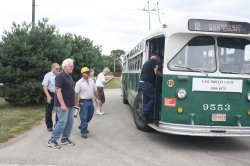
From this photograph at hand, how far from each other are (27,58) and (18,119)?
4.31 m

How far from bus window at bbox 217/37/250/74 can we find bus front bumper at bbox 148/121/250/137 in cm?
129

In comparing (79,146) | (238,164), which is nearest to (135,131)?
(79,146)

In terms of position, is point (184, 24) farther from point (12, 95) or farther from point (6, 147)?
point (12, 95)

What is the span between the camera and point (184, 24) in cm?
904

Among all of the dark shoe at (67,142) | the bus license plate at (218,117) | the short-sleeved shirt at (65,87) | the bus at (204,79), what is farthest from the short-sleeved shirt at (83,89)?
the bus license plate at (218,117)

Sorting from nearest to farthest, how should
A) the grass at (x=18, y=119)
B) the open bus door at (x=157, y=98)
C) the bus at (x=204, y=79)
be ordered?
the bus at (x=204, y=79) → the open bus door at (x=157, y=98) → the grass at (x=18, y=119)

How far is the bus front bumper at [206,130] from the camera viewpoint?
29.0 ft

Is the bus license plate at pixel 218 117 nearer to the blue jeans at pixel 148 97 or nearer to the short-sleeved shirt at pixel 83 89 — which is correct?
the blue jeans at pixel 148 97

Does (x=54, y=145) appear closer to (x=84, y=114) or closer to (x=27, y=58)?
(x=84, y=114)

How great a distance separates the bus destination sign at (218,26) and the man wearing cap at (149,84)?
4.63 ft

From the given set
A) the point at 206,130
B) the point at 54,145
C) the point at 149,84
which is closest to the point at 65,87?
the point at 54,145

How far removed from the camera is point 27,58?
1694 cm

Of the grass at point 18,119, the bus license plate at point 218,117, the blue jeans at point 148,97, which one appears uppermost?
the blue jeans at point 148,97

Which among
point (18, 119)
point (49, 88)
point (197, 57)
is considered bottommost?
point (18, 119)
